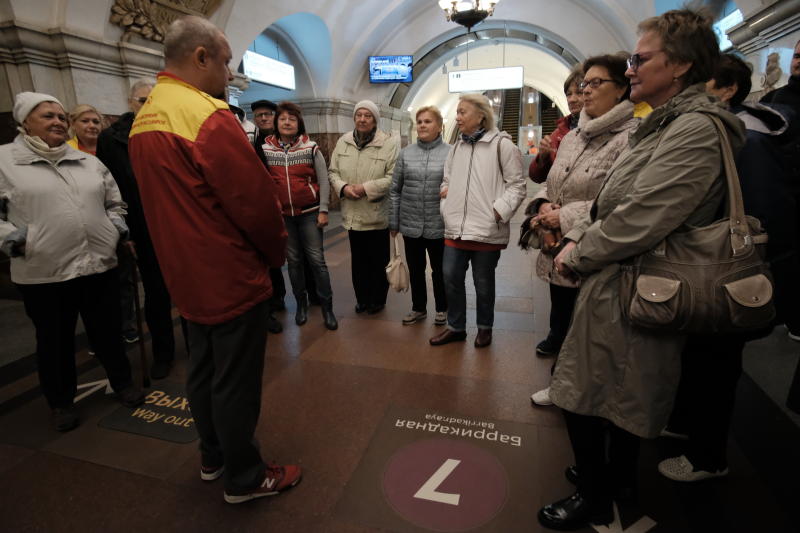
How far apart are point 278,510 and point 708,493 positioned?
174 centimetres

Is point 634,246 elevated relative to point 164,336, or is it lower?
elevated

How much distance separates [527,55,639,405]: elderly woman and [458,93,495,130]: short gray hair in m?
0.77

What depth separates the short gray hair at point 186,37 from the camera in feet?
4.68

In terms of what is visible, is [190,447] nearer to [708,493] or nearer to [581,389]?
[581,389]

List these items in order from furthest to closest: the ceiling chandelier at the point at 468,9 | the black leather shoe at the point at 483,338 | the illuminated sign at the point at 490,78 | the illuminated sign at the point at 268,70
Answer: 1. the illuminated sign at the point at 490,78
2. the ceiling chandelier at the point at 468,9
3. the illuminated sign at the point at 268,70
4. the black leather shoe at the point at 483,338

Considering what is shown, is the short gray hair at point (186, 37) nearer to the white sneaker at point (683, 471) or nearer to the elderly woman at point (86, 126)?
the elderly woman at point (86, 126)

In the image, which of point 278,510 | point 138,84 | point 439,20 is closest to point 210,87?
point 138,84

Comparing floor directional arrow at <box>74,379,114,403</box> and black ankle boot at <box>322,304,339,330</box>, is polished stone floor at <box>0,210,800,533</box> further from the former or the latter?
black ankle boot at <box>322,304,339,330</box>

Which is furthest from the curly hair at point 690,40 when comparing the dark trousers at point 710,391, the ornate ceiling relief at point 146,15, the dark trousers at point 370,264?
the ornate ceiling relief at point 146,15

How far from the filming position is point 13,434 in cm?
229

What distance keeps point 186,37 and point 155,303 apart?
2.00 meters

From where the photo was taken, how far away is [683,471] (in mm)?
1817

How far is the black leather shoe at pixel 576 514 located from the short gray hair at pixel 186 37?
81.2 inches

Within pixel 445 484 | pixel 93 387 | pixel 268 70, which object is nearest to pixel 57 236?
pixel 93 387
